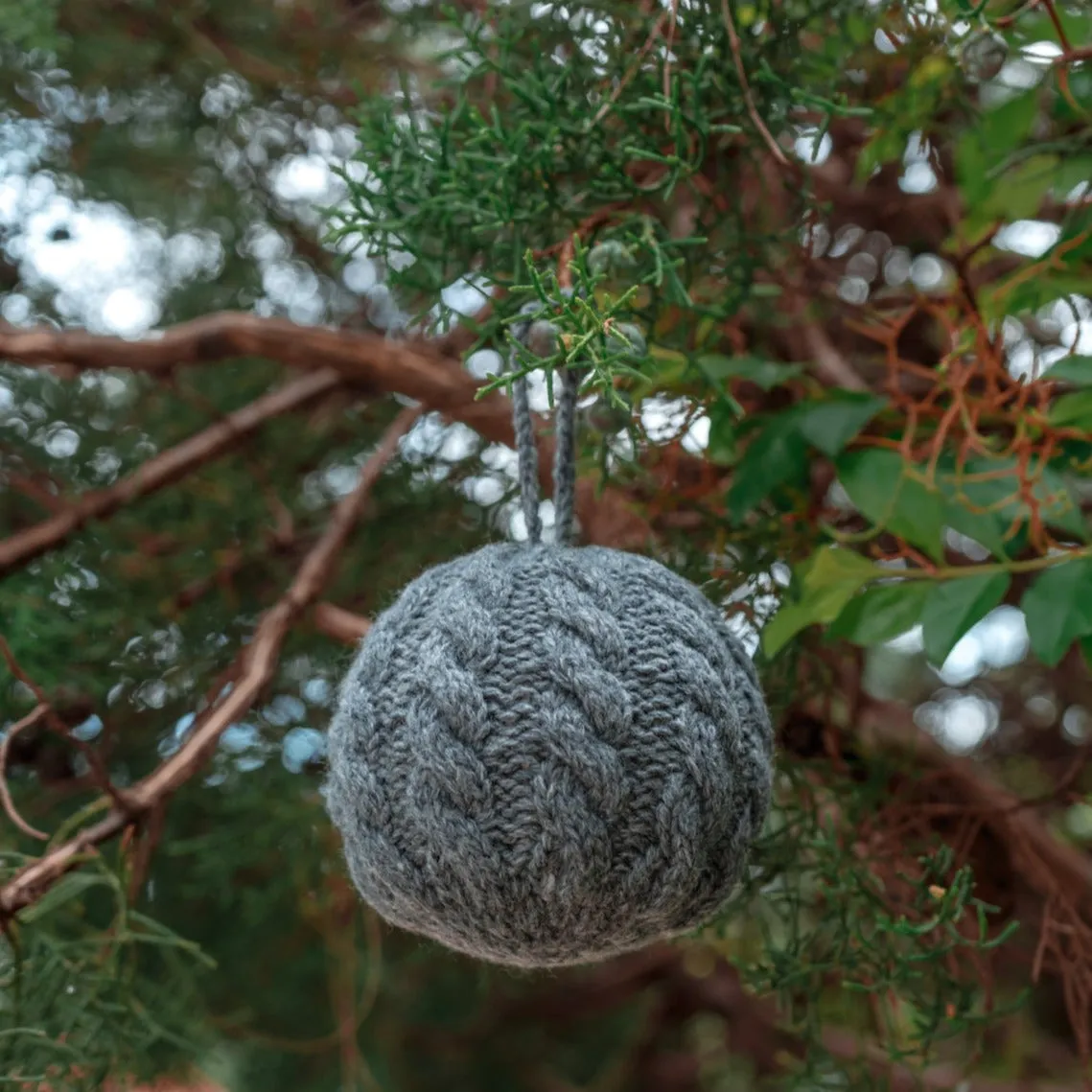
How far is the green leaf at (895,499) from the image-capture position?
44 cm

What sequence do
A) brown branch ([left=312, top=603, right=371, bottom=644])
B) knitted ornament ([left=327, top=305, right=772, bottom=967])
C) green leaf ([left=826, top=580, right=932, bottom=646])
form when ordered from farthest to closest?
brown branch ([left=312, top=603, right=371, bottom=644]), green leaf ([left=826, top=580, right=932, bottom=646]), knitted ornament ([left=327, top=305, right=772, bottom=967])

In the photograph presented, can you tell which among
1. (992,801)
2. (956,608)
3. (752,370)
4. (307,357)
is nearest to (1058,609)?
(956,608)

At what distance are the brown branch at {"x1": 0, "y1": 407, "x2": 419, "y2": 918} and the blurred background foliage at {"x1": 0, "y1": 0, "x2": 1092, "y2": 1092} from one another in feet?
0.05

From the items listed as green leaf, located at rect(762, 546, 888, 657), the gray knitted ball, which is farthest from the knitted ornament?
green leaf, located at rect(762, 546, 888, 657)

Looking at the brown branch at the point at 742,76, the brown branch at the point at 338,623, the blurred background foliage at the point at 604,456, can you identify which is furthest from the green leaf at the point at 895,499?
the brown branch at the point at 338,623

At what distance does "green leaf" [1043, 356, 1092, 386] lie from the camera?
40 cm

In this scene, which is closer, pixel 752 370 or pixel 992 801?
pixel 752 370

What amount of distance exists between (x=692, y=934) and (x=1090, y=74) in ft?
1.31

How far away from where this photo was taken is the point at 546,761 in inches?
11.7

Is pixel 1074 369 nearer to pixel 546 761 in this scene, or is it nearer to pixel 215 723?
pixel 546 761

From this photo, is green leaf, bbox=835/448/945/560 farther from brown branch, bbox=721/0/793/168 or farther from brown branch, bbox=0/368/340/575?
brown branch, bbox=0/368/340/575

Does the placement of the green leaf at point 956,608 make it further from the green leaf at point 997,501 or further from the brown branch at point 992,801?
the brown branch at point 992,801

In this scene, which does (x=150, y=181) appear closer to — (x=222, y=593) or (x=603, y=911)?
(x=222, y=593)

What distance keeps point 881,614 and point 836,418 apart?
0.28 feet
